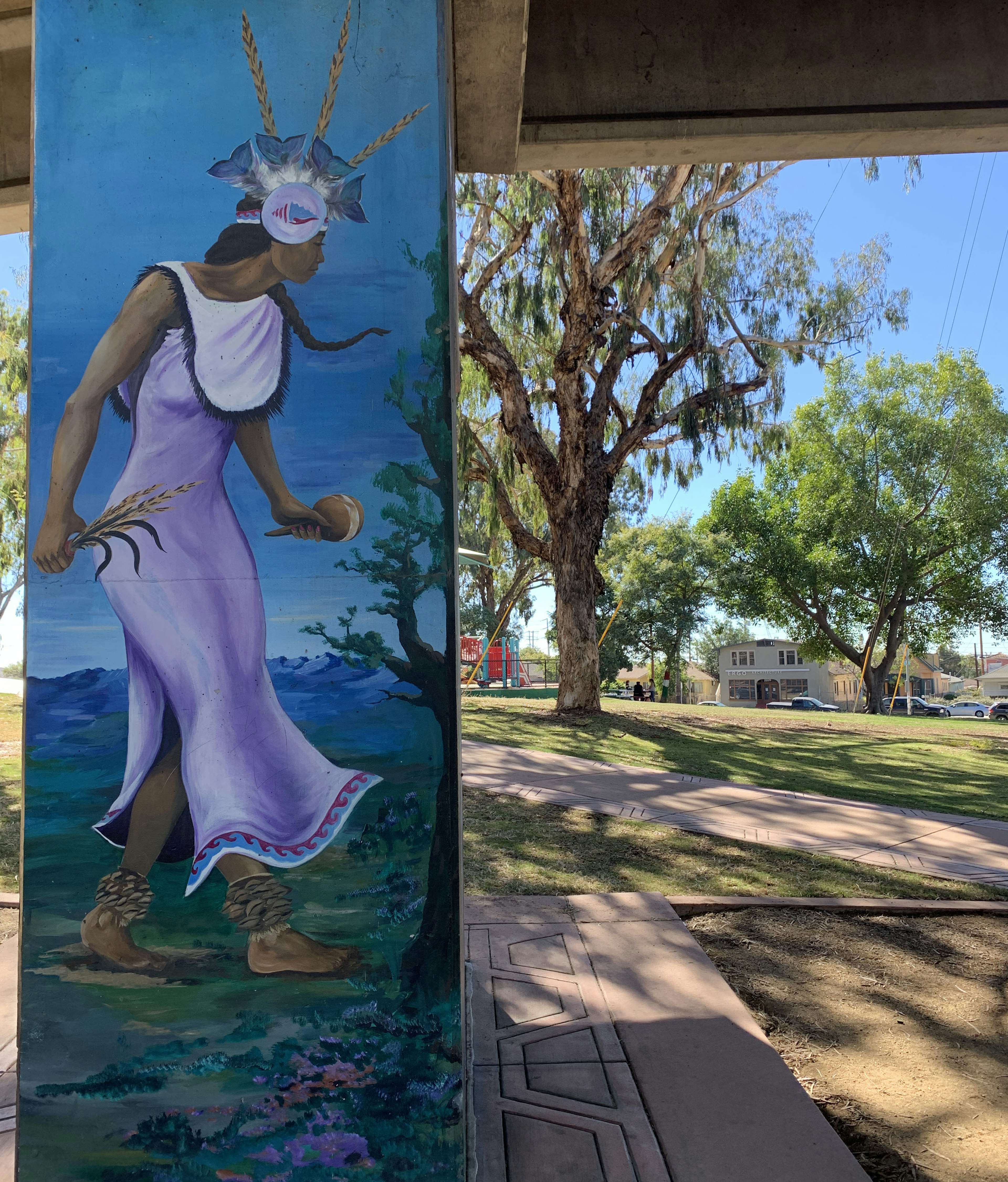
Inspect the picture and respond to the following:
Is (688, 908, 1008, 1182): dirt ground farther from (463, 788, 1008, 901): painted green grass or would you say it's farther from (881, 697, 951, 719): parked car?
(881, 697, 951, 719): parked car

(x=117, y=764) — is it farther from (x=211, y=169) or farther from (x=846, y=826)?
(x=846, y=826)

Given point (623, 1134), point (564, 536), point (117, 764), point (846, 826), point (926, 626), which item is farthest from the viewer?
point (926, 626)

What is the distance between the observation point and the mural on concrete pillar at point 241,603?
2.33 meters

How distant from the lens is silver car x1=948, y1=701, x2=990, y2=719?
1818 inches

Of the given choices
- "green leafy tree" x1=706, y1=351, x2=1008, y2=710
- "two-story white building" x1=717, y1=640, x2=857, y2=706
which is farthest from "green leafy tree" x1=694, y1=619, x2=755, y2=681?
"green leafy tree" x1=706, y1=351, x2=1008, y2=710

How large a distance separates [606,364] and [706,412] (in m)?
2.90

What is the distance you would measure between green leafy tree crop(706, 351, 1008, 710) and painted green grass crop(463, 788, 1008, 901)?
22254 mm

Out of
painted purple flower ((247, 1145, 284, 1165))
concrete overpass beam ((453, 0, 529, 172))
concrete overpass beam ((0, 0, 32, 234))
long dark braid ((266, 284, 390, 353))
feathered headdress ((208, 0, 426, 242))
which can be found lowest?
painted purple flower ((247, 1145, 284, 1165))

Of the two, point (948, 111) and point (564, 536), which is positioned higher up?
point (948, 111)

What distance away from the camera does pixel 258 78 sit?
260 cm

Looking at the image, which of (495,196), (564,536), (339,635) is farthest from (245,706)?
(495,196)

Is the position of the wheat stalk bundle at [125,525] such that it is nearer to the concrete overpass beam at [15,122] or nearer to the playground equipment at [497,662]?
the concrete overpass beam at [15,122]

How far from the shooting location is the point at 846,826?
7.04 m

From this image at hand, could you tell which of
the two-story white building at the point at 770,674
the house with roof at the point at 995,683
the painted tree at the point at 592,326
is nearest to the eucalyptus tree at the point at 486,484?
the painted tree at the point at 592,326
